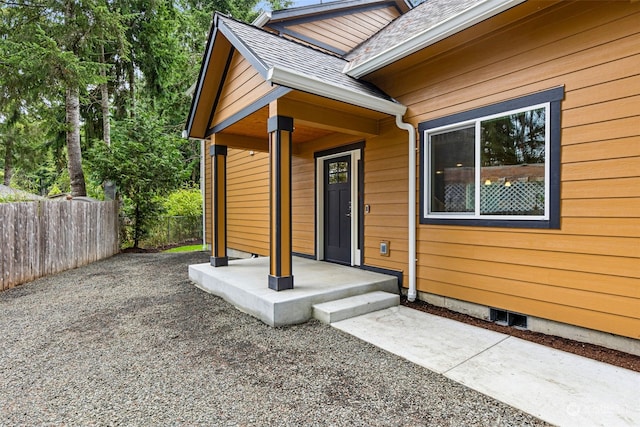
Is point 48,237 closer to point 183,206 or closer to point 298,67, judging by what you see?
point 298,67

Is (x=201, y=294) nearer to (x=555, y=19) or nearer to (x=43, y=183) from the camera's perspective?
(x=555, y=19)

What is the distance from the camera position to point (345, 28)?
723 cm

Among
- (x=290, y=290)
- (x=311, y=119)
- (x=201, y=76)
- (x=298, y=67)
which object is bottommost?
(x=290, y=290)

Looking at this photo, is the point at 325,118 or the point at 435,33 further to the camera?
the point at 325,118

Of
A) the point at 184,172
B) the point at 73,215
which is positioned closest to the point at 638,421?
the point at 73,215

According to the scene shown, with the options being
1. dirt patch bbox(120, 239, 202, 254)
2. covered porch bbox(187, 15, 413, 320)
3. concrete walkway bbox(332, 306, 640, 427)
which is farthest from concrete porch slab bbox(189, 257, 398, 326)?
dirt patch bbox(120, 239, 202, 254)

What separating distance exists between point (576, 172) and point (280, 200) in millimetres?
2995

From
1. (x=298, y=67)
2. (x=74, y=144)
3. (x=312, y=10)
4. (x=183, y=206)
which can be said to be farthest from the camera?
(x=183, y=206)

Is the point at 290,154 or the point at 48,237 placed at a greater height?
the point at 290,154

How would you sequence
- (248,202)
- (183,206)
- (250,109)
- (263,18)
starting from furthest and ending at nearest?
(183,206) → (248,202) → (263,18) → (250,109)

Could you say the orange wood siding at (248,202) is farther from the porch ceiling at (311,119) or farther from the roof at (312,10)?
the roof at (312,10)

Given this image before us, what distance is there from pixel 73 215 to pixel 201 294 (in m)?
4.31

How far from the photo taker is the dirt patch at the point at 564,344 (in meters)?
2.64

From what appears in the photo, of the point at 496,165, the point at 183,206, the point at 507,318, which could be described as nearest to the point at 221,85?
the point at 496,165
